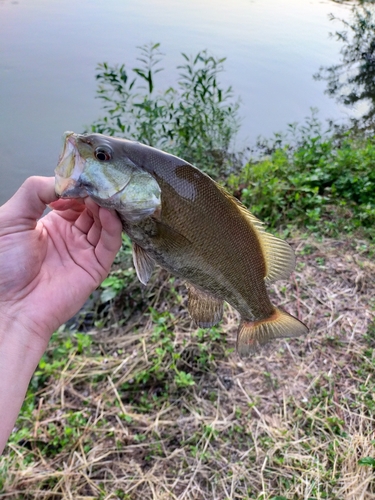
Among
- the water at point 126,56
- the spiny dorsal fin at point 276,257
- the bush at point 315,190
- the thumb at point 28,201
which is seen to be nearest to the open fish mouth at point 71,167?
the thumb at point 28,201

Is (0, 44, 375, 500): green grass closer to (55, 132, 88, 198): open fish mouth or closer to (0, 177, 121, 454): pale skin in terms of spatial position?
(0, 177, 121, 454): pale skin

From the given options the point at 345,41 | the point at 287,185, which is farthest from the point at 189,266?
the point at 345,41

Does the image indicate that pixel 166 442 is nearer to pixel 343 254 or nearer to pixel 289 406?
pixel 289 406

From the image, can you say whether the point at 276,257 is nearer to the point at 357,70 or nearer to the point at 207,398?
the point at 207,398

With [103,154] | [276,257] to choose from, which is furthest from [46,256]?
[276,257]

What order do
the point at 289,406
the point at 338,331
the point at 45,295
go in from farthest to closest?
the point at 338,331 < the point at 289,406 < the point at 45,295

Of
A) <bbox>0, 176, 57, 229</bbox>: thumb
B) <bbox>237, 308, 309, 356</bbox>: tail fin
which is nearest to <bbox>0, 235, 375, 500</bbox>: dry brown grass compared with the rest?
<bbox>237, 308, 309, 356</bbox>: tail fin

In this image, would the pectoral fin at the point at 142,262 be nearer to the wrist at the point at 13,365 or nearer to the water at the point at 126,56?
the wrist at the point at 13,365
